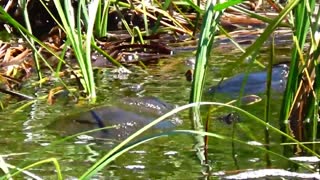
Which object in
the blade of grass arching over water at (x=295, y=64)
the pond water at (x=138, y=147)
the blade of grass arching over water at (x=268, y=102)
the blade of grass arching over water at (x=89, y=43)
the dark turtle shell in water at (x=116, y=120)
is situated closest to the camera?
the pond water at (x=138, y=147)

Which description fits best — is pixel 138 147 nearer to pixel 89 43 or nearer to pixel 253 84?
pixel 89 43

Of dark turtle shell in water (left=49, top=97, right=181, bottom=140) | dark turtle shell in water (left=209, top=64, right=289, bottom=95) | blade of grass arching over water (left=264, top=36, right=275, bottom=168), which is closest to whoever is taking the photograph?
blade of grass arching over water (left=264, top=36, right=275, bottom=168)

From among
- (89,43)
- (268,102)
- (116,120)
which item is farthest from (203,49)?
(89,43)

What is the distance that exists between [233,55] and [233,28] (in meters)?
1.42

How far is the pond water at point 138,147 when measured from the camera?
8.73 feet

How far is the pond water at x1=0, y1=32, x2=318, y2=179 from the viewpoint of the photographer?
2.66 metres

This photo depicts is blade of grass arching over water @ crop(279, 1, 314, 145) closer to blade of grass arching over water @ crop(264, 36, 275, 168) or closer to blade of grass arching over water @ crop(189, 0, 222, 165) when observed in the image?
blade of grass arching over water @ crop(264, 36, 275, 168)

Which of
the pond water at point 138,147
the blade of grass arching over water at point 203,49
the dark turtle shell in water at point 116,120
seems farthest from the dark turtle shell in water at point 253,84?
the blade of grass arching over water at point 203,49

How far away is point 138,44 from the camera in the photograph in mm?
5461

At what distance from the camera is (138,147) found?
9.86 ft

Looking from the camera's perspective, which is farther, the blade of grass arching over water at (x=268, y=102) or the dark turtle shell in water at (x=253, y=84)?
the dark turtle shell in water at (x=253, y=84)

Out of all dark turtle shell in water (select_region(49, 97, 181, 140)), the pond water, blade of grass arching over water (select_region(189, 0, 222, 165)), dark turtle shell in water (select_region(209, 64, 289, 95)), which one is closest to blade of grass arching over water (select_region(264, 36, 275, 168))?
the pond water

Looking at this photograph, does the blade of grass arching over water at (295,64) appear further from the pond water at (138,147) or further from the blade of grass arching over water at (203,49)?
the blade of grass arching over water at (203,49)

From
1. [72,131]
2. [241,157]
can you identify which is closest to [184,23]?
[72,131]
